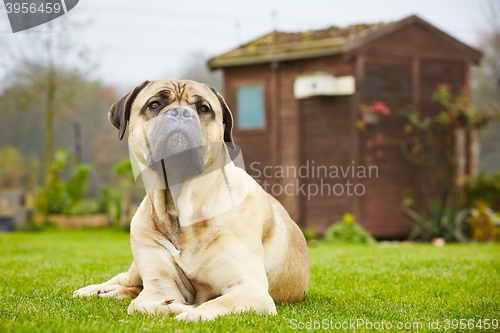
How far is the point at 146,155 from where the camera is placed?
11.1 feet

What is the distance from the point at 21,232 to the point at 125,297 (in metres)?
12.5

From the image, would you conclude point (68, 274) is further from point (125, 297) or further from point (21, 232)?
point (21, 232)

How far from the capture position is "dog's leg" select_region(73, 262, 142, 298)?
12.6 ft

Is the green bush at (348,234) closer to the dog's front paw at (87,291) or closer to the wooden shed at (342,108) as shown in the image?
the wooden shed at (342,108)

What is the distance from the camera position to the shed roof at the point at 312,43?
38.6 feet

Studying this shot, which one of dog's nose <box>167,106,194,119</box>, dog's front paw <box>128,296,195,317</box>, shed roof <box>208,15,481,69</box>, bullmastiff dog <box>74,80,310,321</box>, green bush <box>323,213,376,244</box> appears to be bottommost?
green bush <box>323,213,376,244</box>

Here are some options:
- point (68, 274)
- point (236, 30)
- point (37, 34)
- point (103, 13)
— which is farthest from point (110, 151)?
point (68, 274)

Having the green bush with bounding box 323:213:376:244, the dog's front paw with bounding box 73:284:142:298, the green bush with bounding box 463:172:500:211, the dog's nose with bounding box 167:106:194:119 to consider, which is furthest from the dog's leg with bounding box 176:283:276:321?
the green bush with bounding box 463:172:500:211

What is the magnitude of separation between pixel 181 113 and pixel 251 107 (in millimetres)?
10179

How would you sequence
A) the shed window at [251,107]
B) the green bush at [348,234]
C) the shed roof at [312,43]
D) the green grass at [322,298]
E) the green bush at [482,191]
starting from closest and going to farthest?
the green grass at [322,298] < the green bush at [348,234] < the shed roof at [312,43] < the green bush at [482,191] < the shed window at [251,107]

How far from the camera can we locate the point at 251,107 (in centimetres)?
1334

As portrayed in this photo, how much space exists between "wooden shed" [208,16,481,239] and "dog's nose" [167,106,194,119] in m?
8.81

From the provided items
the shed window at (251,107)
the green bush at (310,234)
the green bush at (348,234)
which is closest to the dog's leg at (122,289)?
the green bush at (348,234)

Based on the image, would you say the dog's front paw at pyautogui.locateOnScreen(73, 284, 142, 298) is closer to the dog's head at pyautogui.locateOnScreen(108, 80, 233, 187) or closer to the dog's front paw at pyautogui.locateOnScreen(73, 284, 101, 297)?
the dog's front paw at pyautogui.locateOnScreen(73, 284, 101, 297)
